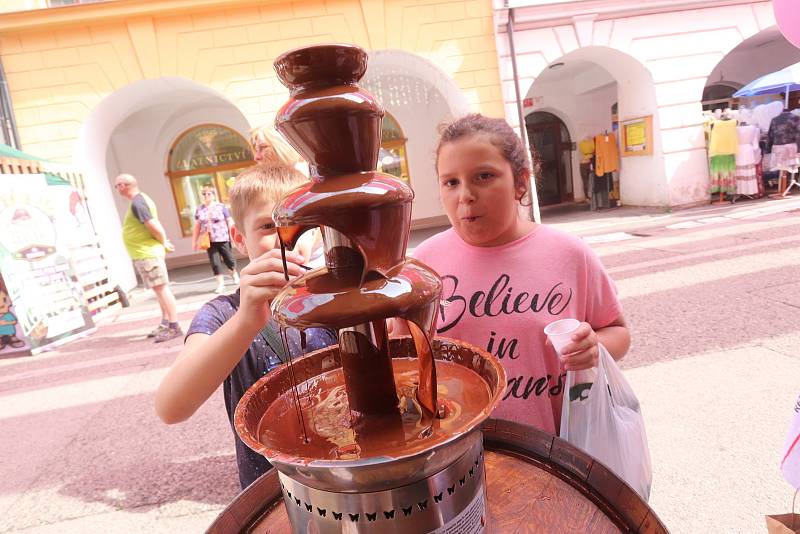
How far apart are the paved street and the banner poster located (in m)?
0.53

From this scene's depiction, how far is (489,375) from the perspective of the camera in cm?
78

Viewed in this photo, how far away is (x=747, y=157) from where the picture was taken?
30.3 feet

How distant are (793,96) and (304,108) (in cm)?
1243

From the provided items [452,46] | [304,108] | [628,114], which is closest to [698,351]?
[304,108]

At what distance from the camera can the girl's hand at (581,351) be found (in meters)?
1.20

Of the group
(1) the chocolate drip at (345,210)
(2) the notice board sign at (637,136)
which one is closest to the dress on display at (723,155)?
(2) the notice board sign at (637,136)

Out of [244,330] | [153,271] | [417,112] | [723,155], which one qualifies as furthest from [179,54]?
[723,155]

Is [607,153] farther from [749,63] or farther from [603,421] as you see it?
[603,421]

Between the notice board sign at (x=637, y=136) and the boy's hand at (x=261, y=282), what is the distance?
11.0m

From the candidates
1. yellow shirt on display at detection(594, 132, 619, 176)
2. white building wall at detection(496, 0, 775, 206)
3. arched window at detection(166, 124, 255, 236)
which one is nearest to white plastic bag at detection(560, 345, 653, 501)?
white building wall at detection(496, 0, 775, 206)

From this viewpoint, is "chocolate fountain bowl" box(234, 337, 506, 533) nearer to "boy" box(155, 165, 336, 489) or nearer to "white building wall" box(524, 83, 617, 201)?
"boy" box(155, 165, 336, 489)

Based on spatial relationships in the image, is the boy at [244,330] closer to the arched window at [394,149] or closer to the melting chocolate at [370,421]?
the melting chocolate at [370,421]

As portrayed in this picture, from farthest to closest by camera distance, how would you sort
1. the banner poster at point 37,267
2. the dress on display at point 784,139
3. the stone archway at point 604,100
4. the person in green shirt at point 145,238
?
the stone archway at point 604,100 < the dress on display at point 784,139 < the banner poster at point 37,267 < the person in green shirt at point 145,238

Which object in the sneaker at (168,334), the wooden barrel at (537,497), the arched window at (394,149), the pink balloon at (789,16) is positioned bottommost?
the sneaker at (168,334)
